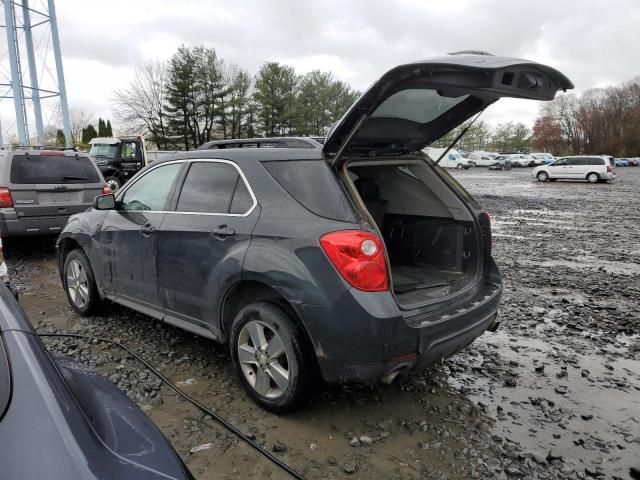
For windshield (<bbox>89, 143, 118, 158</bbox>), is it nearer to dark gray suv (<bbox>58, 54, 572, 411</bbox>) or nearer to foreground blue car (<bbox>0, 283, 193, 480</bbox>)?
dark gray suv (<bbox>58, 54, 572, 411</bbox>)

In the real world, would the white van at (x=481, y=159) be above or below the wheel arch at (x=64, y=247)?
above

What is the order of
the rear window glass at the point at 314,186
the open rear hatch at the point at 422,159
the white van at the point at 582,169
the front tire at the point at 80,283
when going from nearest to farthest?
the open rear hatch at the point at 422,159, the rear window glass at the point at 314,186, the front tire at the point at 80,283, the white van at the point at 582,169

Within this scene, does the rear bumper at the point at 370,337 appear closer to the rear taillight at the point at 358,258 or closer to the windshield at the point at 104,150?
the rear taillight at the point at 358,258

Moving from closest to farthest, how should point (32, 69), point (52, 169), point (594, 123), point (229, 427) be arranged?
point (229, 427) → point (52, 169) → point (32, 69) → point (594, 123)

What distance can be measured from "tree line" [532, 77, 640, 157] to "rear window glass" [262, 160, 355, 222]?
7909cm

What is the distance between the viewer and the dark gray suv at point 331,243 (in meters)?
2.61

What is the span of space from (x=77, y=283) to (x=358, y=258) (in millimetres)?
3568

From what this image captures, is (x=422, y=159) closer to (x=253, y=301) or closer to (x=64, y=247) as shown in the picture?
(x=253, y=301)

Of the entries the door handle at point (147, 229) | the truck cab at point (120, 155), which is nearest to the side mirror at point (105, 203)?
the door handle at point (147, 229)

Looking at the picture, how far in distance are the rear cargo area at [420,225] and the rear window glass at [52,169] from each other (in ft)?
19.3

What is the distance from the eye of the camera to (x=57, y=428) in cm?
116

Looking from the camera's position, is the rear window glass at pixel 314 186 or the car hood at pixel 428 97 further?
the rear window glass at pixel 314 186

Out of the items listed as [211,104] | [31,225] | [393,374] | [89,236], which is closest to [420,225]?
[393,374]

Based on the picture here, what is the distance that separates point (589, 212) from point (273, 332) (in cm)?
1437
